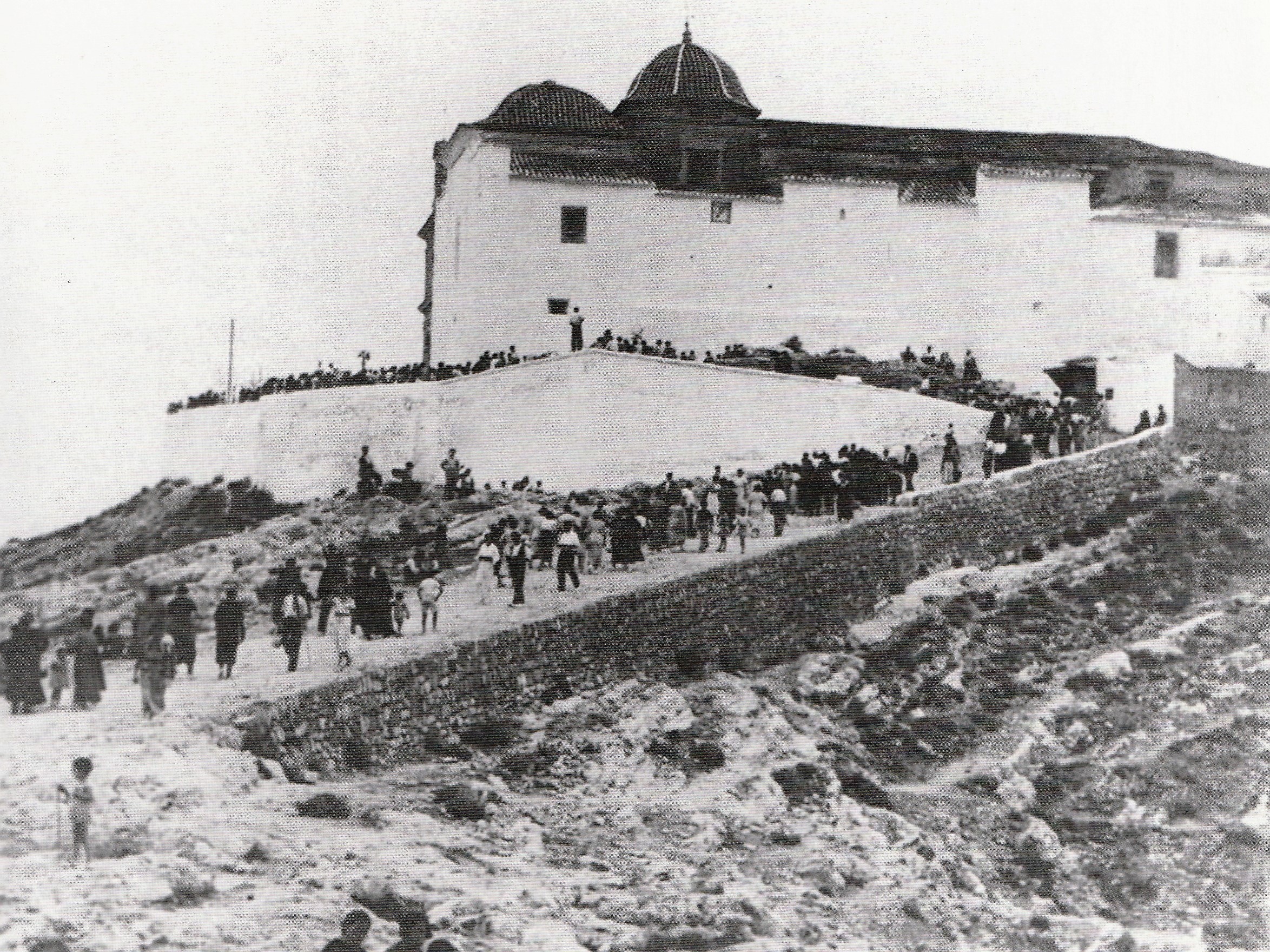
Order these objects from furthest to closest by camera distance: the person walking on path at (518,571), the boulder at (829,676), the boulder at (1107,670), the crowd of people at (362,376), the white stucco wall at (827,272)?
the white stucco wall at (827,272) → the crowd of people at (362,376) → the boulder at (1107,670) → the boulder at (829,676) → the person walking on path at (518,571)

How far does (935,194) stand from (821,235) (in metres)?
1.98

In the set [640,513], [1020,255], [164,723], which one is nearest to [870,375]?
[1020,255]

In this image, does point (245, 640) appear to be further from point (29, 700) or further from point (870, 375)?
point (870, 375)

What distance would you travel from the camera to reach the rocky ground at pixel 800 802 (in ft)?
38.2

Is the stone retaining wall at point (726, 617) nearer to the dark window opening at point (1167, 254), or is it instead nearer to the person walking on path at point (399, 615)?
the person walking on path at point (399, 615)

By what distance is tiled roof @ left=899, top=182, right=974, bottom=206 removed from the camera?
22.1m

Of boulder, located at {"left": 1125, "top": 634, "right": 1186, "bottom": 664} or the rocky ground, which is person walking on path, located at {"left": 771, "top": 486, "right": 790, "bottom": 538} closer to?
the rocky ground

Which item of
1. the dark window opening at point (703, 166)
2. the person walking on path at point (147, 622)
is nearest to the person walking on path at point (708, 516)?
the person walking on path at point (147, 622)

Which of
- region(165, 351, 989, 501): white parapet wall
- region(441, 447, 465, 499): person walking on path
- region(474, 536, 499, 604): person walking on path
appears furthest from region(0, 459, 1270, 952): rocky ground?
region(441, 447, 465, 499): person walking on path

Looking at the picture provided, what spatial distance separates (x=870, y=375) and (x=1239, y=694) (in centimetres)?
704

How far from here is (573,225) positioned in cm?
2031

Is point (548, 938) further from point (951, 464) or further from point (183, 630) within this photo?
point (951, 464)

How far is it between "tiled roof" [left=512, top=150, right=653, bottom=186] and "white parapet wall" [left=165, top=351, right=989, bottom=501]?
10.2ft

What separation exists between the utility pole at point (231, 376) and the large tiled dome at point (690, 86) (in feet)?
21.0
